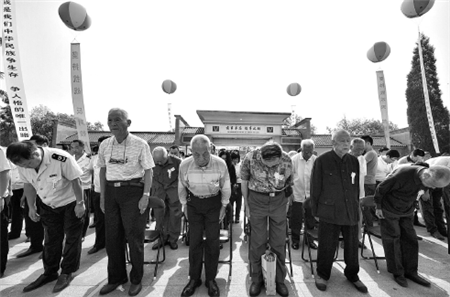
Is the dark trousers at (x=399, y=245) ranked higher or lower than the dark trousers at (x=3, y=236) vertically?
lower

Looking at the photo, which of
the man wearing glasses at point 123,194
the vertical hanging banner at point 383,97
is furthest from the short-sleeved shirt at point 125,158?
the vertical hanging banner at point 383,97

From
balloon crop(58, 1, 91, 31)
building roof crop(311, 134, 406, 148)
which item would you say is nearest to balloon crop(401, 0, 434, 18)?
balloon crop(58, 1, 91, 31)

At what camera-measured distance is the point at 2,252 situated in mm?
2822

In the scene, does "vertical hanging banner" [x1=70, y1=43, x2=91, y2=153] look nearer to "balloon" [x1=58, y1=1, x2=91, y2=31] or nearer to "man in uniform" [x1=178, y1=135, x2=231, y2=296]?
"balloon" [x1=58, y1=1, x2=91, y2=31]

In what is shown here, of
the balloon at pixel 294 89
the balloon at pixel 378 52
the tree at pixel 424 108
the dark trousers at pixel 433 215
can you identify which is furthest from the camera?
the tree at pixel 424 108

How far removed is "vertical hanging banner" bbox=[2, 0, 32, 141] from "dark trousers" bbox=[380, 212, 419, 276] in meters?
6.59

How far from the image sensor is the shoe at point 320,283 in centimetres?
255

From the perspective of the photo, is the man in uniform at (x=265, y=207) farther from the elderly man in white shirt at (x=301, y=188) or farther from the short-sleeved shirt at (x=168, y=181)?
the short-sleeved shirt at (x=168, y=181)

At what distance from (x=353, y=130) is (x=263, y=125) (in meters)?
40.7

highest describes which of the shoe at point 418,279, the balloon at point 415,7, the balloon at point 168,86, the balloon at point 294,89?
the balloon at point 168,86

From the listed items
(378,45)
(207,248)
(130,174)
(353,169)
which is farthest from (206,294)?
(378,45)

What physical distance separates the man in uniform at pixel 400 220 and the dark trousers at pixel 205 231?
2.12 meters

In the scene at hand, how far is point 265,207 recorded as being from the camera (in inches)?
97.7

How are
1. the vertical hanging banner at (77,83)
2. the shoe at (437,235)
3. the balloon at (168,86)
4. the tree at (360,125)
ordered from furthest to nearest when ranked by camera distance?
the tree at (360,125) < the balloon at (168,86) < the vertical hanging banner at (77,83) < the shoe at (437,235)
